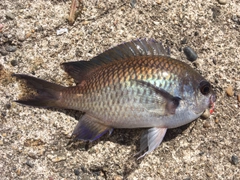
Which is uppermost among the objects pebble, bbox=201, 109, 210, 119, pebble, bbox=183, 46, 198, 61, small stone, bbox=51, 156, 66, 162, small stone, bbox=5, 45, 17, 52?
small stone, bbox=5, 45, 17, 52

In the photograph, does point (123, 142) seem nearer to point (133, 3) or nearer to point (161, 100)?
point (161, 100)

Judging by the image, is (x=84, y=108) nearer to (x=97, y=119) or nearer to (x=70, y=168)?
(x=97, y=119)

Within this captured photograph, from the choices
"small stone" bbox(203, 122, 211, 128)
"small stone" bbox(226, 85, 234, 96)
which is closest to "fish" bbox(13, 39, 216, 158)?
"small stone" bbox(203, 122, 211, 128)

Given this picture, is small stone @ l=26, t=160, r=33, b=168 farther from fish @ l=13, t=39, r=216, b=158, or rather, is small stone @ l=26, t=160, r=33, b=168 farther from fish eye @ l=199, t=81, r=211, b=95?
fish eye @ l=199, t=81, r=211, b=95

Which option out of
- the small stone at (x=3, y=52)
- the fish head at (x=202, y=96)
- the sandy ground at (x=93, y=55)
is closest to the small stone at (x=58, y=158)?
the sandy ground at (x=93, y=55)

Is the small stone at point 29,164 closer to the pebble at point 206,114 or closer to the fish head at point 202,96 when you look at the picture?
the fish head at point 202,96

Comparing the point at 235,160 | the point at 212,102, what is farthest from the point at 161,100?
the point at 235,160

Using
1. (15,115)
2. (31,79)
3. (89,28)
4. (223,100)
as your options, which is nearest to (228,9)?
(223,100)
